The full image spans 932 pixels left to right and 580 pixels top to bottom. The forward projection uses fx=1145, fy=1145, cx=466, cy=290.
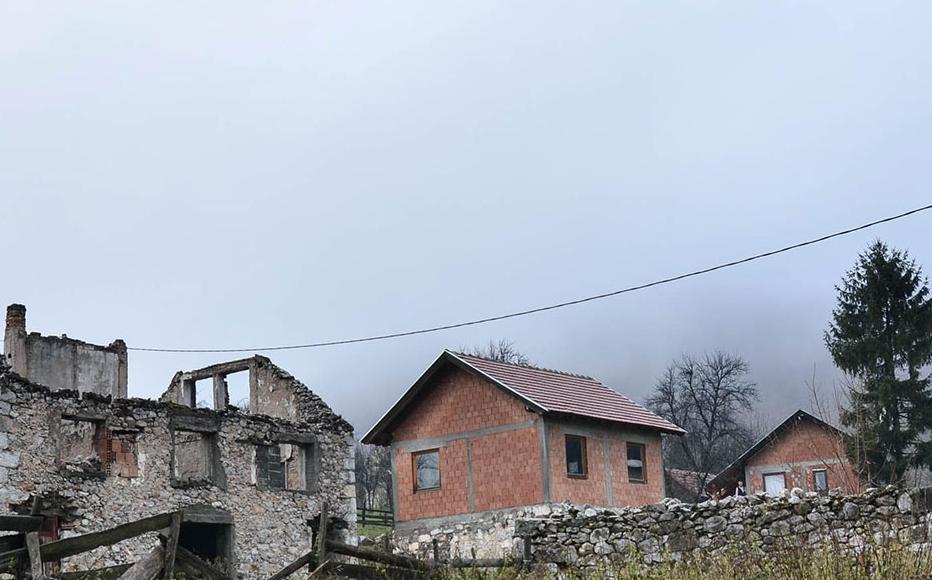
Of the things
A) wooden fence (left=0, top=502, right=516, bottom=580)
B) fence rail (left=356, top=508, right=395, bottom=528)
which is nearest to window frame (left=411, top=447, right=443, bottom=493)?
fence rail (left=356, top=508, right=395, bottom=528)

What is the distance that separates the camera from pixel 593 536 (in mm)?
15727

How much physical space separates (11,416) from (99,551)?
303 centimetres

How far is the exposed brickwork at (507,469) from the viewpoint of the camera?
2769cm

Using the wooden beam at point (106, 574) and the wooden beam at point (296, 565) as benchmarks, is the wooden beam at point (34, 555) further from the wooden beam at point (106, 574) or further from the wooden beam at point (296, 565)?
the wooden beam at point (296, 565)

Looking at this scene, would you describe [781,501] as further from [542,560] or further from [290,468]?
[290,468]

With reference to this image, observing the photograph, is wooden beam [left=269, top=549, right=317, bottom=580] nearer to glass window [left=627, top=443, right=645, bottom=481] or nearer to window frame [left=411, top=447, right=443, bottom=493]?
window frame [left=411, top=447, right=443, bottom=493]

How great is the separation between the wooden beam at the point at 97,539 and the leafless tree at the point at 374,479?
5373 cm

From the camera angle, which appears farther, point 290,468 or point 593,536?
point 290,468

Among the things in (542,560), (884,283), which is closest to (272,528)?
(542,560)

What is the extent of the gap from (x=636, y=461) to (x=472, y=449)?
15.8 feet

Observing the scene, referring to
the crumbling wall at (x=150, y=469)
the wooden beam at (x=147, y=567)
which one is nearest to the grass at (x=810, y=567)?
the wooden beam at (x=147, y=567)

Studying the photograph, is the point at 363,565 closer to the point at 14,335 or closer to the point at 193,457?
the point at 193,457

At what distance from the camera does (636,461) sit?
30.9 metres

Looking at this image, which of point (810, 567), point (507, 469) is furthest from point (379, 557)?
point (507, 469)
